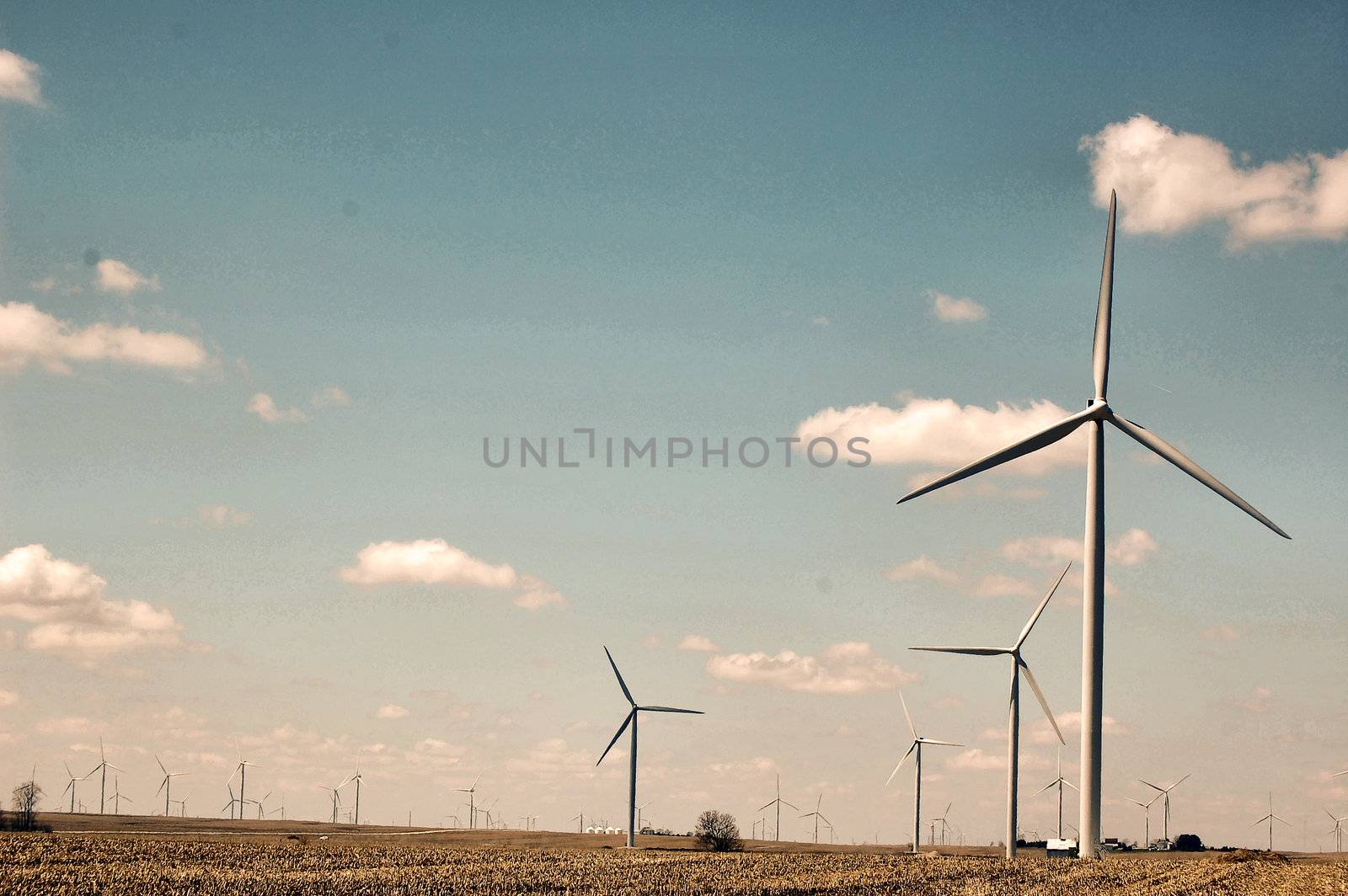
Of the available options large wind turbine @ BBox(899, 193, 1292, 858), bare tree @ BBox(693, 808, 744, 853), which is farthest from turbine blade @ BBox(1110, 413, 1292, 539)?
bare tree @ BBox(693, 808, 744, 853)

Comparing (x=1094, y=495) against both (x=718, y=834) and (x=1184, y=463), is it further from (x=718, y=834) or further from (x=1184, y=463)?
(x=718, y=834)

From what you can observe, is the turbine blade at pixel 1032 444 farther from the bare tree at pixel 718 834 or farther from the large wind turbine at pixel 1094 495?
the bare tree at pixel 718 834

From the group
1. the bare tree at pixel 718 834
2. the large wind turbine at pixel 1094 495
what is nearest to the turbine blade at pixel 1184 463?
the large wind turbine at pixel 1094 495

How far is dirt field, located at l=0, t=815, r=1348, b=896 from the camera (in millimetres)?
72688

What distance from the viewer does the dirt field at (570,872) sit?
7269 cm

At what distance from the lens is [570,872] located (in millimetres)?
87812

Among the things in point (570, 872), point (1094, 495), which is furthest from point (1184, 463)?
point (570, 872)

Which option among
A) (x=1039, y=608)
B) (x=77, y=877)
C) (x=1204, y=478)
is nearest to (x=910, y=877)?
(x=1204, y=478)

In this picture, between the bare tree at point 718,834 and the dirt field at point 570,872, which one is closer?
the dirt field at point 570,872

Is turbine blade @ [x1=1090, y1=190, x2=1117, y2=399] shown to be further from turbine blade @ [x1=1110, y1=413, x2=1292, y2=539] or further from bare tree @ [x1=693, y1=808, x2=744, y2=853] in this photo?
bare tree @ [x1=693, y1=808, x2=744, y2=853]

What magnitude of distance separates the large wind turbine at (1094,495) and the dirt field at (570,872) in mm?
5966

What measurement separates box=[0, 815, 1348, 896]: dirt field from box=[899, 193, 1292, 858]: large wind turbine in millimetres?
5966

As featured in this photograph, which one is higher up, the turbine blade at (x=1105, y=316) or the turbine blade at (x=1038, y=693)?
the turbine blade at (x=1105, y=316)

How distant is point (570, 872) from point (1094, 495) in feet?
141
